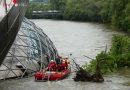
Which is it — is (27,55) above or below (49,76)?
above

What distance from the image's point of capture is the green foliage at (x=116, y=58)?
1040 inches

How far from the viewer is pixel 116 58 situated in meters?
27.7

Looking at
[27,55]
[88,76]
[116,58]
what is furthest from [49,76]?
[116,58]

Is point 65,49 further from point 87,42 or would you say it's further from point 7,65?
point 7,65

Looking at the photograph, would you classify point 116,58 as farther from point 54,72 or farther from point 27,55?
point 27,55

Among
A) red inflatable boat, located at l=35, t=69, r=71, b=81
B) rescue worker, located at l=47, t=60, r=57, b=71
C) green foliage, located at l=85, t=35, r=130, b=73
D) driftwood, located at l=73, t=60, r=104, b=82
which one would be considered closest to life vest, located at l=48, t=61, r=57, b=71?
rescue worker, located at l=47, t=60, r=57, b=71

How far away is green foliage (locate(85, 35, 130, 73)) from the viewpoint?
1040 inches

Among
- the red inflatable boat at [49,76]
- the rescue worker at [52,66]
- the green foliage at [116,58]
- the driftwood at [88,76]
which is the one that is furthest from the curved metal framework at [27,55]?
the driftwood at [88,76]

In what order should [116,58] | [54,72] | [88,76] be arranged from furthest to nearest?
[116,58] → [54,72] → [88,76]

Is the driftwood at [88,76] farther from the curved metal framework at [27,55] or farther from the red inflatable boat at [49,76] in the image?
the curved metal framework at [27,55]

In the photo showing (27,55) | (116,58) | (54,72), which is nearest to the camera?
(54,72)

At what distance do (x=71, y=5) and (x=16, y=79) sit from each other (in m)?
85.4

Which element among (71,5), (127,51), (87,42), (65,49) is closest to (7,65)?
(127,51)

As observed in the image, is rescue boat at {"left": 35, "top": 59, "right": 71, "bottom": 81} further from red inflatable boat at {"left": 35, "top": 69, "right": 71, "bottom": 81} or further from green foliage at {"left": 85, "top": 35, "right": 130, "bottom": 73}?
green foliage at {"left": 85, "top": 35, "right": 130, "bottom": 73}
